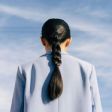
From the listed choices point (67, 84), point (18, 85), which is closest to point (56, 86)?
point (67, 84)

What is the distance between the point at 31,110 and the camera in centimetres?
412

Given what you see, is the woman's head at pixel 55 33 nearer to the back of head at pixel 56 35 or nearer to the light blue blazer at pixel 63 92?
the back of head at pixel 56 35

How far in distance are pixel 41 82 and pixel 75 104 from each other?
543mm

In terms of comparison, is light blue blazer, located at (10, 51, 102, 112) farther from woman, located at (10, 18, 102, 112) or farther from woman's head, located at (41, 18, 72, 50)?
woman's head, located at (41, 18, 72, 50)

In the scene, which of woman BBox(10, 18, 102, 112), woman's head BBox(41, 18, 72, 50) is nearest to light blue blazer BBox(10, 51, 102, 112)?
woman BBox(10, 18, 102, 112)

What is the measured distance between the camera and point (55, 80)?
4.09 metres

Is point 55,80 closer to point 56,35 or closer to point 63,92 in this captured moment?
point 63,92

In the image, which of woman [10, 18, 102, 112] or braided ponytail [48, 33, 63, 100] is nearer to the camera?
braided ponytail [48, 33, 63, 100]

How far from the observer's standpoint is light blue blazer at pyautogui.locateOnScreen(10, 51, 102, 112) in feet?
13.7

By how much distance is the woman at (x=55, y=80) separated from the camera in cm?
417

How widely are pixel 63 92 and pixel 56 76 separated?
9.6 inches

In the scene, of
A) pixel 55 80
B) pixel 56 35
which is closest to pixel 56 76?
pixel 55 80

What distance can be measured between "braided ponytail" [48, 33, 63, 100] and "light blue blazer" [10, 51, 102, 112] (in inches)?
3.5

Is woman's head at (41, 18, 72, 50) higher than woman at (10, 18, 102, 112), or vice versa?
woman's head at (41, 18, 72, 50)
